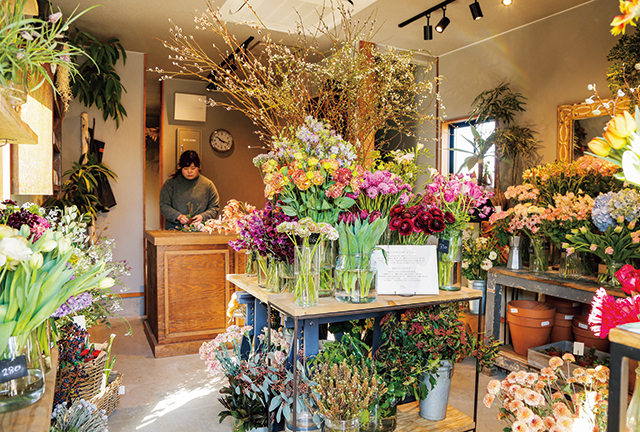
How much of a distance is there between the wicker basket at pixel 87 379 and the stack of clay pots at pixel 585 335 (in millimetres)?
2887

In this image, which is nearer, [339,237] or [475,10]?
[339,237]

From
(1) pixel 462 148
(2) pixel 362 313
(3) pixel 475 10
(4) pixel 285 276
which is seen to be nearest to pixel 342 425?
(2) pixel 362 313

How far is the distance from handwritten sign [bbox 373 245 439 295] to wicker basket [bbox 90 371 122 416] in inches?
66.7

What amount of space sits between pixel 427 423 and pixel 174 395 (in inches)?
68.0

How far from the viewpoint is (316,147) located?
1778 millimetres

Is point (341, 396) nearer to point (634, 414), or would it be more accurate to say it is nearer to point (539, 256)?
point (634, 414)

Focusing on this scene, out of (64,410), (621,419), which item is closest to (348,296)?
(621,419)

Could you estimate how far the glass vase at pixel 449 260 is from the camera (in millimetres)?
1967

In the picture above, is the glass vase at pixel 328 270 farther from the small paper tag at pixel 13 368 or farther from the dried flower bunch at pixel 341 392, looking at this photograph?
the small paper tag at pixel 13 368

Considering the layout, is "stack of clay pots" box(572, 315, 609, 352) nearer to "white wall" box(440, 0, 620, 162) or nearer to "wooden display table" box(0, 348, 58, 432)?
"white wall" box(440, 0, 620, 162)

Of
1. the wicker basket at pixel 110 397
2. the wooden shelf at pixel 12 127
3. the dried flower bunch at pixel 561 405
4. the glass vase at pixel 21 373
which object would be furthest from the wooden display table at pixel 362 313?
the wicker basket at pixel 110 397

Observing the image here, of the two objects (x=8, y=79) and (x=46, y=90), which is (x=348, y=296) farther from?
(x=46, y=90)

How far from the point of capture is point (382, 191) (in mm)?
1853

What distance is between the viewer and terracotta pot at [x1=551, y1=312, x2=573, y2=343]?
309cm
